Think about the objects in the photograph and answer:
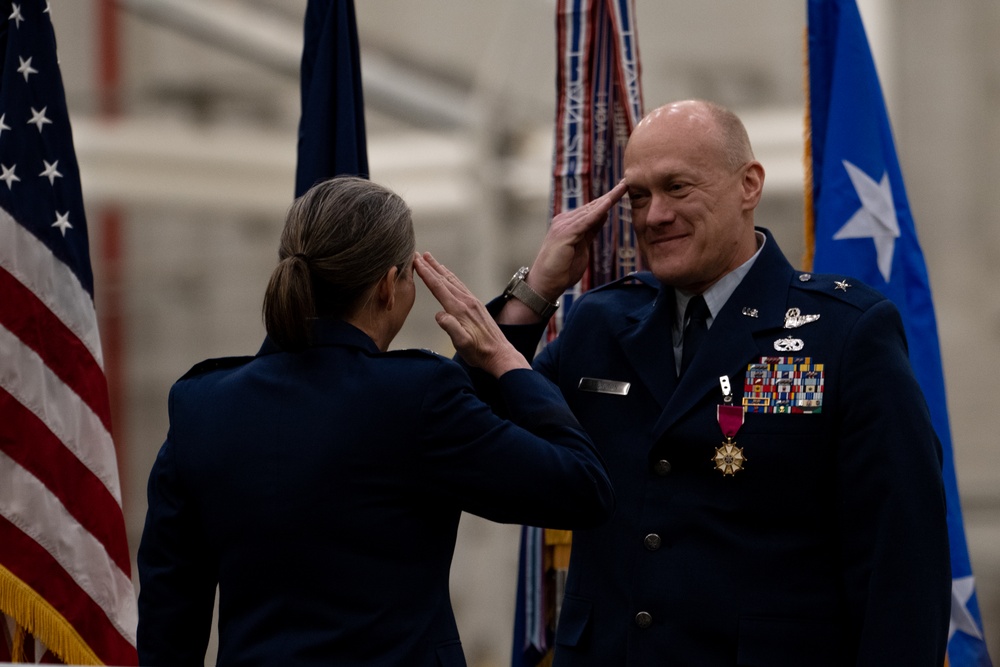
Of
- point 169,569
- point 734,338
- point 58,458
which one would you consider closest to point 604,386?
point 734,338

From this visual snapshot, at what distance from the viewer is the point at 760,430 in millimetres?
1743

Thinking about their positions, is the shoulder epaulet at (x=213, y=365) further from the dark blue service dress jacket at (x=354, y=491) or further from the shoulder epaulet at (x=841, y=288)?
the shoulder epaulet at (x=841, y=288)

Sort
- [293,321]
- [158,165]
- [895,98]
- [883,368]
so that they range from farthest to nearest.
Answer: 1. [158,165]
2. [895,98]
3. [883,368]
4. [293,321]

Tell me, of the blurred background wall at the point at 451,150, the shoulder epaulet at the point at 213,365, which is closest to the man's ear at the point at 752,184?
the shoulder epaulet at the point at 213,365

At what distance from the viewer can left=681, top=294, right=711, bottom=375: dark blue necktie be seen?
6.05ft

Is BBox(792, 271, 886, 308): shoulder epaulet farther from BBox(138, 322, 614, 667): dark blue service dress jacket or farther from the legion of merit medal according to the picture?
BBox(138, 322, 614, 667): dark blue service dress jacket

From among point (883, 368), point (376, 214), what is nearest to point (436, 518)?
point (376, 214)

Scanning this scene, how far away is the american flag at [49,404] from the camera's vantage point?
2.31m

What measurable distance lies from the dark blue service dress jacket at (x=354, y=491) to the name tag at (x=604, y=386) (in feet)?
1.25

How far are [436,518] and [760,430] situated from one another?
0.56 meters

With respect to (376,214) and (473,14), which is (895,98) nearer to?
(473,14)

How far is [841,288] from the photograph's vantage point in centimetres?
179

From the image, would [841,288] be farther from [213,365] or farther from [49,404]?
[49,404]

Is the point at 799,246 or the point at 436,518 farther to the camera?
the point at 799,246
